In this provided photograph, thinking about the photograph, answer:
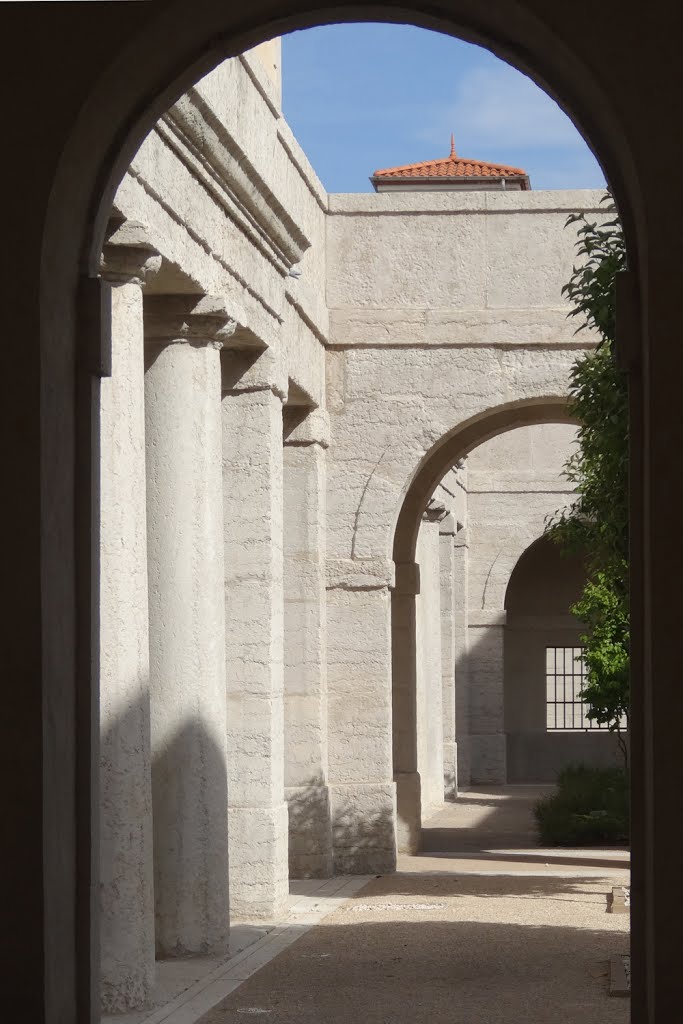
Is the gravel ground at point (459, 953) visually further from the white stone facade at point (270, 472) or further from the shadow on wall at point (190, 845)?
the white stone facade at point (270, 472)

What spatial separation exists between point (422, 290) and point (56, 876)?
1118 cm

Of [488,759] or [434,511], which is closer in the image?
[434,511]

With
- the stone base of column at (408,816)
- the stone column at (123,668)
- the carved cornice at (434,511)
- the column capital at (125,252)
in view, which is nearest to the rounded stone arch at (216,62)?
the column capital at (125,252)

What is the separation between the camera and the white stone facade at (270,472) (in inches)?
314

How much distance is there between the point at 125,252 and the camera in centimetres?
786

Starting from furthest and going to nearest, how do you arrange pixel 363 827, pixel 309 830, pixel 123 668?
pixel 363 827, pixel 309 830, pixel 123 668

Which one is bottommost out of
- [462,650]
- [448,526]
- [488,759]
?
[488,759]

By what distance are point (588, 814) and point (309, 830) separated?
5.27 meters

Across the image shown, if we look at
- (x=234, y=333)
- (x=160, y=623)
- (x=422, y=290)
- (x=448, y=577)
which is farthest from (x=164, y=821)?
(x=448, y=577)

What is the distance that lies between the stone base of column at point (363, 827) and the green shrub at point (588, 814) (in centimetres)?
346

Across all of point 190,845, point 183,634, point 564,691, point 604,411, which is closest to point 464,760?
point 564,691

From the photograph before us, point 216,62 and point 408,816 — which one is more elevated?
point 216,62

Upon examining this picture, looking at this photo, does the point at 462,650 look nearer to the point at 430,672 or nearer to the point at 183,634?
the point at 430,672

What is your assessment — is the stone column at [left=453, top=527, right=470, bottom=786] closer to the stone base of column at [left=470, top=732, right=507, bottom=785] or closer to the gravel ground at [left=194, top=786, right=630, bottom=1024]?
the stone base of column at [left=470, top=732, right=507, bottom=785]
